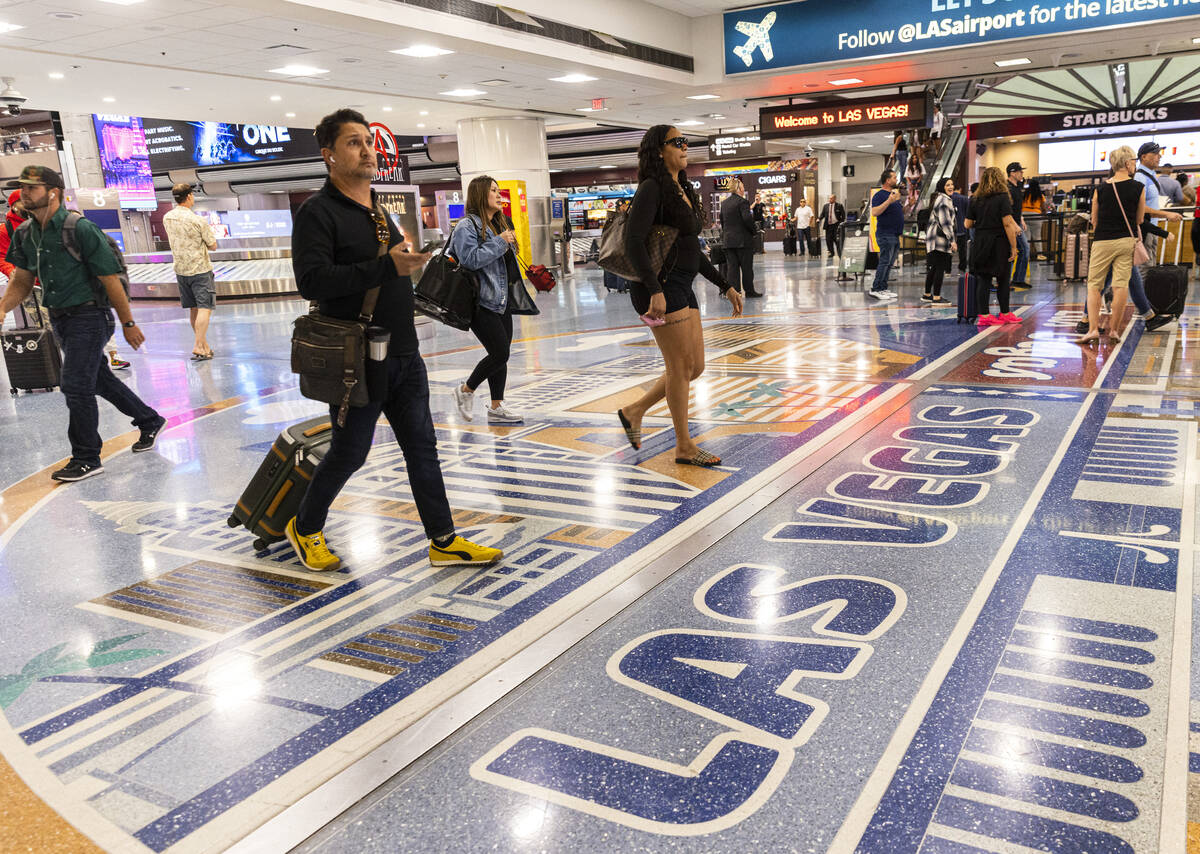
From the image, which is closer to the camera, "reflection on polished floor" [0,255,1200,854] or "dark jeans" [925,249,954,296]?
"reflection on polished floor" [0,255,1200,854]

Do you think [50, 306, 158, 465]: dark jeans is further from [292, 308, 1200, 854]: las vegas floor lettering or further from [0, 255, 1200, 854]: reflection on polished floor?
[292, 308, 1200, 854]: las vegas floor lettering

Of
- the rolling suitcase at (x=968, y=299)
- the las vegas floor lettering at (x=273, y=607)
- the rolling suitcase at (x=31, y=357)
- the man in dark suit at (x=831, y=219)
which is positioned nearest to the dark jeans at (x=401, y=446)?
the las vegas floor lettering at (x=273, y=607)

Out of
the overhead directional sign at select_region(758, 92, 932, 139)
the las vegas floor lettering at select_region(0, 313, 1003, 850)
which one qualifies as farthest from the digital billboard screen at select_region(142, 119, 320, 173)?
the las vegas floor lettering at select_region(0, 313, 1003, 850)

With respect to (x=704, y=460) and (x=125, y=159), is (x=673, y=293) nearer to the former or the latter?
(x=704, y=460)


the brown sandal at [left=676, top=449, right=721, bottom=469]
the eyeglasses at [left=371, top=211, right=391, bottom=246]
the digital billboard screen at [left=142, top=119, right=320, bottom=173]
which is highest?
the digital billboard screen at [left=142, top=119, right=320, bottom=173]

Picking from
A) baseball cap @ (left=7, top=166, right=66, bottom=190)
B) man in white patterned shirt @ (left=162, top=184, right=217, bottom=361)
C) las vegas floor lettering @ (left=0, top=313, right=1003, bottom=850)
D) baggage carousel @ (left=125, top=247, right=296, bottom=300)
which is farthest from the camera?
baggage carousel @ (left=125, top=247, right=296, bottom=300)

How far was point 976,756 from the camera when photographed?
2.10 metres

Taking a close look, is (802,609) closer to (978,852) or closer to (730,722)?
(730,722)

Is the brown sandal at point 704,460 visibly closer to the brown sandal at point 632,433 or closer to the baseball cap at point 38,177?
the brown sandal at point 632,433

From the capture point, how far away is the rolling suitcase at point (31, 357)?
780 centimetres

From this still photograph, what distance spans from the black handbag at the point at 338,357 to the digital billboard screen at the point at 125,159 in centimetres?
2269

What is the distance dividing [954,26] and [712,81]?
378 centimetres

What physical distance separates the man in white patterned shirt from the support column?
9792 millimetres

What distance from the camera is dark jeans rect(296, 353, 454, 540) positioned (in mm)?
3215
